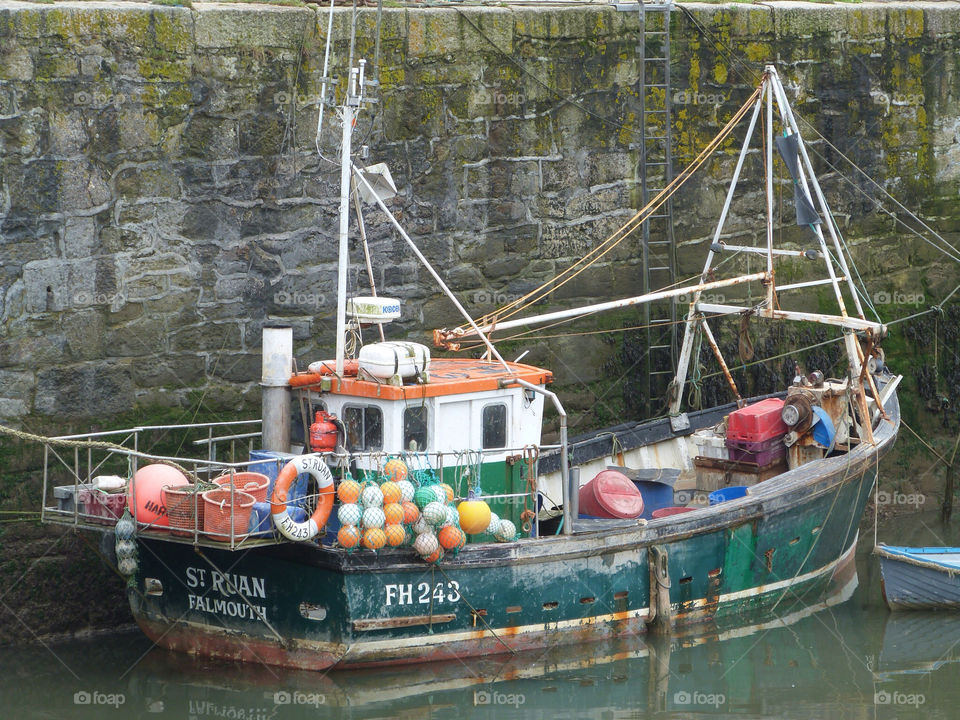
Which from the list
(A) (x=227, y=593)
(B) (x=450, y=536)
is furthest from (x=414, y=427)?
(A) (x=227, y=593)

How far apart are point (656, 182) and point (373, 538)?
17.6ft

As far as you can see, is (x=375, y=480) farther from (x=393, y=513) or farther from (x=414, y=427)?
(x=414, y=427)

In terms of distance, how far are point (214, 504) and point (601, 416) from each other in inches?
194

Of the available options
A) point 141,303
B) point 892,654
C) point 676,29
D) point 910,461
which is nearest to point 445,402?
point 141,303

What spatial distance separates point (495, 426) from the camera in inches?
438

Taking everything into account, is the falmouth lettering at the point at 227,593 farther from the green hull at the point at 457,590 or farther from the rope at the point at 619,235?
the rope at the point at 619,235

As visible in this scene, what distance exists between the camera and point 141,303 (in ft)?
38.7

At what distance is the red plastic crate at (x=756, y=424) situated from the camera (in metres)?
12.5

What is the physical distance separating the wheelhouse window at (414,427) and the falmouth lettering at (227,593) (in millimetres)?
1351

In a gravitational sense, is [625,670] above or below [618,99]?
below

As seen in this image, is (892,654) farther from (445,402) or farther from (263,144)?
(263,144)

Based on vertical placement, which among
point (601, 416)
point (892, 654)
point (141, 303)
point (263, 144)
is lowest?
point (892, 654)

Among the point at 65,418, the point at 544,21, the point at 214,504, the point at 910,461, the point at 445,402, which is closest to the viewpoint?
the point at 214,504

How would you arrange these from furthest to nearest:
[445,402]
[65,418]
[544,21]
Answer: [544,21] < [65,418] < [445,402]
